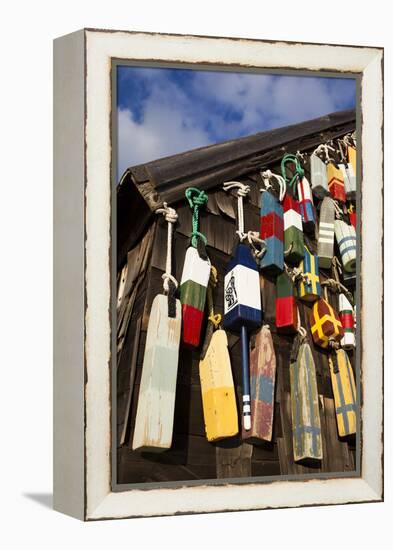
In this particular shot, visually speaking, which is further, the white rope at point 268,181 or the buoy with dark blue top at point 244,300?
the white rope at point 268,181

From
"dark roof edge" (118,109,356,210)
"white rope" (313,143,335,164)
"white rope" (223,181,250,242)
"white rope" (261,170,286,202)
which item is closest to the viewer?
"dark roof edge" (118,109,356,210)

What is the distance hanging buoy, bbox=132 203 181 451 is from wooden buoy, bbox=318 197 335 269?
57 centimetres

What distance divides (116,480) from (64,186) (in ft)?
2.89

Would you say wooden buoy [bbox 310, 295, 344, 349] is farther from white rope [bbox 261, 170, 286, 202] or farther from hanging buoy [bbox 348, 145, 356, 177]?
hanging buoy [bbox 348, 145, 356, 177]

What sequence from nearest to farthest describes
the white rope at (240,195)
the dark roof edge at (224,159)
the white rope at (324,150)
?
the dark roof edge at (224,159), the white rope at (240,195), the white rope at (324,150)

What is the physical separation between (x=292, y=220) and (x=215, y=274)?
1.08 ft

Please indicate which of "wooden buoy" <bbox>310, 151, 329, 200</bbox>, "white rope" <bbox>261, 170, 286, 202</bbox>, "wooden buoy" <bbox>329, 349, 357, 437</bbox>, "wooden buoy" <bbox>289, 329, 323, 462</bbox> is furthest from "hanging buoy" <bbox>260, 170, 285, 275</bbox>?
"wooden buoy" <bbox>329, 349, 357, 437</bbox>

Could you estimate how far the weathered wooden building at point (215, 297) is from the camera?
4238 millimetres

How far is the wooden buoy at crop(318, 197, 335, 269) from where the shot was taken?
4.61 meters

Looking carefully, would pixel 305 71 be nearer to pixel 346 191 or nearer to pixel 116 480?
pixel 346 191

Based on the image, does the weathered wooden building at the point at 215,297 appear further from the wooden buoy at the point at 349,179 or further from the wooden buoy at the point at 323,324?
the wooden buoy at the point at 349,179

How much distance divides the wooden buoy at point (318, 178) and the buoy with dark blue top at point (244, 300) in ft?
1.14

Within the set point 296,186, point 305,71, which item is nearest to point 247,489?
point 296,186

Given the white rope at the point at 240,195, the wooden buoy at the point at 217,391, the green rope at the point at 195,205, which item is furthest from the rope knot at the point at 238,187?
the wooden buoy at the point at 217,391
